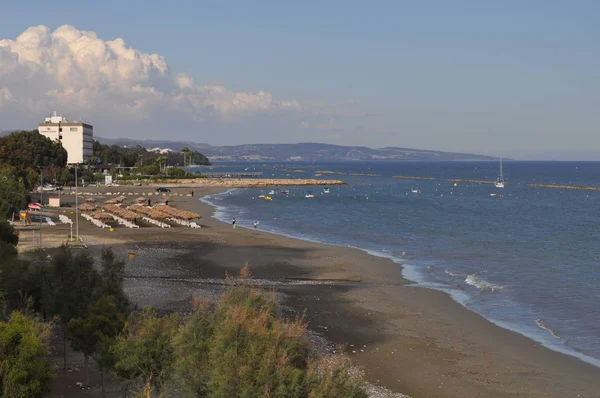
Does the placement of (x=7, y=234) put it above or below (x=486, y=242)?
above

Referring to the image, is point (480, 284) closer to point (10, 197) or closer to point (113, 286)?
point (113, 286)

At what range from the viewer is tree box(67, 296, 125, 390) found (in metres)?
20.7

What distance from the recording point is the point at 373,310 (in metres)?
34.2

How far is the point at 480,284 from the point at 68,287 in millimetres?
25297

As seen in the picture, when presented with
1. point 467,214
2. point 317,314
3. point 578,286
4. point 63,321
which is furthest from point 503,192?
point 63,321

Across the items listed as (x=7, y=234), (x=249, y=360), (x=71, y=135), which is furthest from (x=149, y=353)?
(x=71, y=135)

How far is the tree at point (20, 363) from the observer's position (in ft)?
53.0

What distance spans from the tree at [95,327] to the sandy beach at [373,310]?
339 inches

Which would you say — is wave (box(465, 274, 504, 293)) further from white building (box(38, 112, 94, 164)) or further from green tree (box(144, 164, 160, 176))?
white building (box(38, 112, 94, 164))

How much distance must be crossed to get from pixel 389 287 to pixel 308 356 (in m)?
24.6

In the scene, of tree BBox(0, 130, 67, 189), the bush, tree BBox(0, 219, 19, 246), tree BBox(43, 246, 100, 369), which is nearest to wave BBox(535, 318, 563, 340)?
the bush

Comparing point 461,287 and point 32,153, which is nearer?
point 461,287

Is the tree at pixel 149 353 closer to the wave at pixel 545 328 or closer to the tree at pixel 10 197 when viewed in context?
the wave at pixel 545 328

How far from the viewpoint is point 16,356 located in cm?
1641
